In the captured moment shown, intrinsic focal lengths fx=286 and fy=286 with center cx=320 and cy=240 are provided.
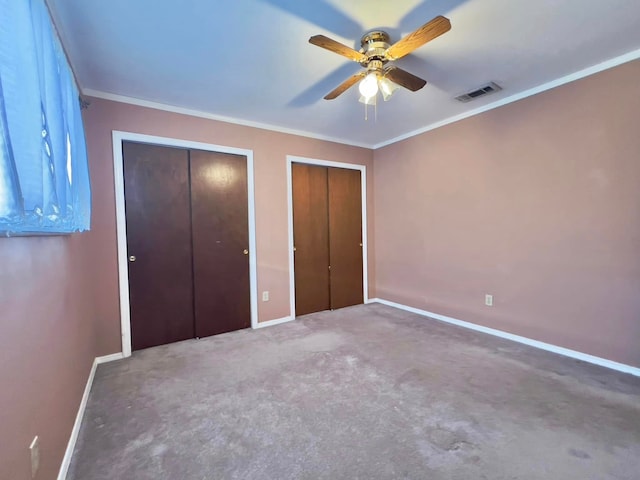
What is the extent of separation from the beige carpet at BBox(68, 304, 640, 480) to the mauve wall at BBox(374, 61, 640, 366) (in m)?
0.43

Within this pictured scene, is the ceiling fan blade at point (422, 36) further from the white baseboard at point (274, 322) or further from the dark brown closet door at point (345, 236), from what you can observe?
the white baseboard at point (274, 322)

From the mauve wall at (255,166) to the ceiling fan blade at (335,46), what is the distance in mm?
1869

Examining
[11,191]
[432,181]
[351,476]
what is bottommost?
[351,476]

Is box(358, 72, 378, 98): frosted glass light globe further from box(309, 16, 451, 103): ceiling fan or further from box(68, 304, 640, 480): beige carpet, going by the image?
box(68, 304, 640, 480): beige carpet

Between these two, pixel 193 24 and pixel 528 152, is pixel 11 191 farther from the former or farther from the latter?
pixel 528 152

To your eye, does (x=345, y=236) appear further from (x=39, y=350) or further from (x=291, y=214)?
(x=39, y=350)

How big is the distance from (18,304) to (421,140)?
3952 millimetres

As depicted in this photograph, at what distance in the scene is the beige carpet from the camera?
143cm

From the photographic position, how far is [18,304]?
1078mm

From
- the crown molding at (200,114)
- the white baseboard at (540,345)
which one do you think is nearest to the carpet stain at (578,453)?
the white baseboard at (540,345)

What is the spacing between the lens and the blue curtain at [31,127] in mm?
744

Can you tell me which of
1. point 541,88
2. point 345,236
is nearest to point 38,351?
point 345,236

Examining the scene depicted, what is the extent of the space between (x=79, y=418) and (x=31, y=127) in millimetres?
1808

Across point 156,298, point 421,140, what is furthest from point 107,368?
point 421,140
